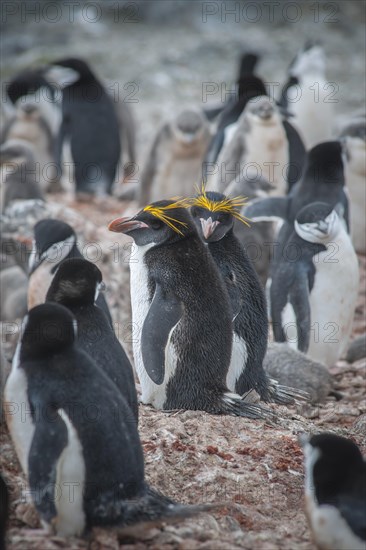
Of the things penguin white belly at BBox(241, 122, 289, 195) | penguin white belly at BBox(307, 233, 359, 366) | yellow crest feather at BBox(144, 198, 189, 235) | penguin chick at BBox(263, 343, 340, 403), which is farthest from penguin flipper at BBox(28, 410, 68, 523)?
penguin white belly at BBox(241, 122, 289, 195)

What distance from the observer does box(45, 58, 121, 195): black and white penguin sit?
13250mm

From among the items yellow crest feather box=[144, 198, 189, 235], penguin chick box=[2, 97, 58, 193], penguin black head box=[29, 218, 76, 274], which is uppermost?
penguin chick box=[2, 97, 58, 193]

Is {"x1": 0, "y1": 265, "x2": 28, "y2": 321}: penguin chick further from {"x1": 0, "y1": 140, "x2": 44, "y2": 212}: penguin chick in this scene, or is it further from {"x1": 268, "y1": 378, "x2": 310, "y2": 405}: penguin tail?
{"x1": 268, "y1": 378, "x2": 310, "y2": 405}: penguin tail

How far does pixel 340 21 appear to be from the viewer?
1939 cm

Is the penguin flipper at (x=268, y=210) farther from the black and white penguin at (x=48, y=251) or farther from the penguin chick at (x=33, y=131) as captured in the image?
the penguin chick at (x=33, y=131)

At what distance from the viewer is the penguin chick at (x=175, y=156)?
11125mm

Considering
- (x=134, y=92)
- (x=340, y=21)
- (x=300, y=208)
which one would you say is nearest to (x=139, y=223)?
(x=300, y=208)

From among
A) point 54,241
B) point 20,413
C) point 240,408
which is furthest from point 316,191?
point 20,413

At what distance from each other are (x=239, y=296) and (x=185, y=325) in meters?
0.60

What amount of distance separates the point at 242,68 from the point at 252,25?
264 inches

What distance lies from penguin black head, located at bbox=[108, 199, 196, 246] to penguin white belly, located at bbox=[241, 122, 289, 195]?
16.4 ft

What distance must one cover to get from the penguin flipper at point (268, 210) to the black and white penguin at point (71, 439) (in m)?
4.19

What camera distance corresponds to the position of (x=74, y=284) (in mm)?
4043

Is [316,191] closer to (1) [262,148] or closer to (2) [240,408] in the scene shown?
(1) [262,148]
